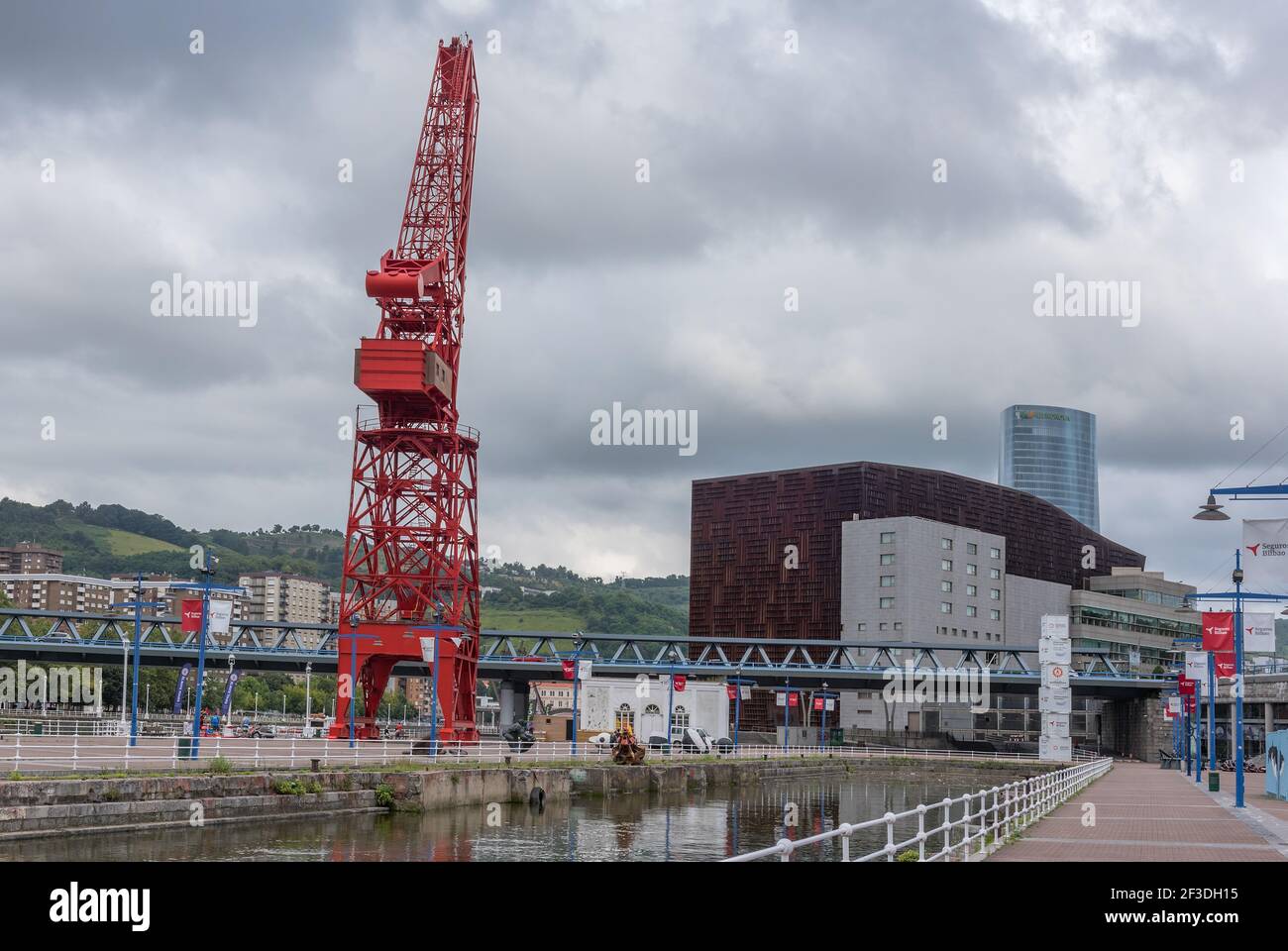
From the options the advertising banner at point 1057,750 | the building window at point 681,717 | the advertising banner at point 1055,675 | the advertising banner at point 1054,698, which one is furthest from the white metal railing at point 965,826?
the building window at point 681,717

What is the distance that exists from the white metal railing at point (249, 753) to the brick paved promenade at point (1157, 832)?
68.6 feet

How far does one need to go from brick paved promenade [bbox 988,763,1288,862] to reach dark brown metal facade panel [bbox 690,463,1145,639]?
273ft

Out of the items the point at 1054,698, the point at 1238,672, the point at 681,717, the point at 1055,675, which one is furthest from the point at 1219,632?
the point at 681,717

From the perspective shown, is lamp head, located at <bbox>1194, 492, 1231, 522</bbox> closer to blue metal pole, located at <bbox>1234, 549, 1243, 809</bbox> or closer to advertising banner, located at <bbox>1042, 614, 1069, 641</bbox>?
blue metal pole, located at <bbox>1234, 549, 1243, 809</bbox>

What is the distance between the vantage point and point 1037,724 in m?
130

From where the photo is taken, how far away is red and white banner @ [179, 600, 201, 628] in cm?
→ 4459

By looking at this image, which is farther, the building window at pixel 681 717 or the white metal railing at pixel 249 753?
the building window at pixel 681 717

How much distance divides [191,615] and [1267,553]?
1315 inches

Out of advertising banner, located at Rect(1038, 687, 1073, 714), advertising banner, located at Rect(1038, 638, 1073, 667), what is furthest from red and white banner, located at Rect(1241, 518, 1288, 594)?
advertising banner, located at Rect(1038, 687, 1073, 714)

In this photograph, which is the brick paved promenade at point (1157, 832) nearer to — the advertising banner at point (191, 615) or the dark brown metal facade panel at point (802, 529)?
the advertising banner at point (191, 615)

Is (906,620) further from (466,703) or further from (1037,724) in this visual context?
(466,703)

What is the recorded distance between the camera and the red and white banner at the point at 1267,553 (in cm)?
3478

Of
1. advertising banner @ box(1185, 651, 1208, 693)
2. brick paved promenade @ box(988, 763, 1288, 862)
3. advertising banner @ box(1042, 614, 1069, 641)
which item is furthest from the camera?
advertising banner @ box(1042, 614, 1069, 641)
